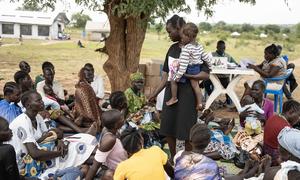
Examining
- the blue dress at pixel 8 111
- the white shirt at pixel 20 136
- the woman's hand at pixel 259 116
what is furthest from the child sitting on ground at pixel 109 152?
the woman's hand at pixel 259 116

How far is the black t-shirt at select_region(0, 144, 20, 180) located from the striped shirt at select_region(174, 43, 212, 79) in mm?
1866

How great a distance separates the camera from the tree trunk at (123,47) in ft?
24.8

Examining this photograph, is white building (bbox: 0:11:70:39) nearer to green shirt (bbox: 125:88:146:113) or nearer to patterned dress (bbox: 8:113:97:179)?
green shirt (bbox: 125:88:146:113)

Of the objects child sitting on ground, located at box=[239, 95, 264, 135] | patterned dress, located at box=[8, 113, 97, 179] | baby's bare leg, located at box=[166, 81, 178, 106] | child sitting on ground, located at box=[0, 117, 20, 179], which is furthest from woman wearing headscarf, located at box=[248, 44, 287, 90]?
child sitting on ground, located at box=[0, 117, 20, 179]

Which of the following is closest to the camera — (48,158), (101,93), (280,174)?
(280,174)

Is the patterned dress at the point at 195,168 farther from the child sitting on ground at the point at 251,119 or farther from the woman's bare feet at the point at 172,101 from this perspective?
the child sitting on ground at the point at 251,119

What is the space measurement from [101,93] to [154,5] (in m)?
1.77

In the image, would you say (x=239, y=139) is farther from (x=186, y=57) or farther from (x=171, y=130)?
(x=186, y=57)

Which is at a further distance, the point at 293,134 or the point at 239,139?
the point at 239,139

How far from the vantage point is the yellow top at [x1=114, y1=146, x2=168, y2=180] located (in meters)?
3.15

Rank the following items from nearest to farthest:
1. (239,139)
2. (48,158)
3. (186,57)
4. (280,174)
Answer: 1. (280,174)
2. (48,158)
3. (186,57)
4. (239,139)

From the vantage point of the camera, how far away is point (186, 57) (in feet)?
14.7

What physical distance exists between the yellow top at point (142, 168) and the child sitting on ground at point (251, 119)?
84.0 inches

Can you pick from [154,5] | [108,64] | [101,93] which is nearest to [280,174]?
[154,5]
